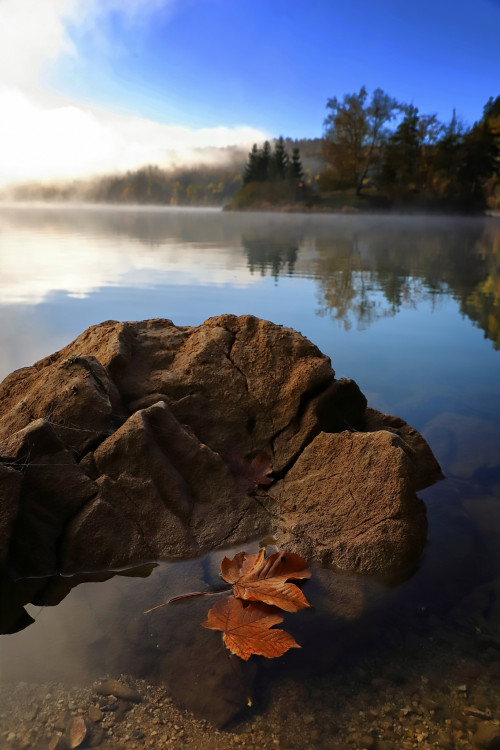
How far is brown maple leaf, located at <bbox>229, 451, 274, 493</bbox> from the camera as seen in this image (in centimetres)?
321

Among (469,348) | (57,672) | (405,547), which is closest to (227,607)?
(57,672)

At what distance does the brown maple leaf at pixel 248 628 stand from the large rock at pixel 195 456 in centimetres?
48

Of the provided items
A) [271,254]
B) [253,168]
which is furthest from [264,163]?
[271,254]

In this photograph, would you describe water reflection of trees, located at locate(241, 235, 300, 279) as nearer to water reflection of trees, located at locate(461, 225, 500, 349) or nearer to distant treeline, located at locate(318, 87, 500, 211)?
water reflection of trees, located at locate(461, 225, 500, 349)

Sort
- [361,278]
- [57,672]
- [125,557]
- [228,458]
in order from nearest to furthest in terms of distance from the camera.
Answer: [57,672], [125,557], [228,458], [361,278]

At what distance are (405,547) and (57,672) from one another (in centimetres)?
159

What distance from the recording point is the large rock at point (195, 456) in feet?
8.77

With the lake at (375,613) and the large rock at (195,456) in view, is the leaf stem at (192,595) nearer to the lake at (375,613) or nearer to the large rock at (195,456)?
the lake at (375,613)

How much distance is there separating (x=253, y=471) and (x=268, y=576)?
86cm

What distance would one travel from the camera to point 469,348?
269 inches

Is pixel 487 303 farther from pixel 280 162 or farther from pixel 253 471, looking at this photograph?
pixel 280 162

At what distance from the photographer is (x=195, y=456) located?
3.05 m

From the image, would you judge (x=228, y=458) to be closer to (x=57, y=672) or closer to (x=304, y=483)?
(x=304, y=483)

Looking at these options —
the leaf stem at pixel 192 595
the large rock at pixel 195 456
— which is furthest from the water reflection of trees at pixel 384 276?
the leaf stem at pixel 192 595
